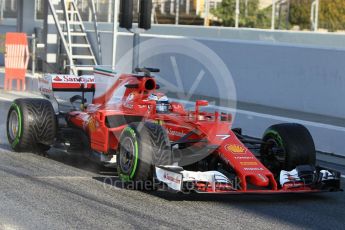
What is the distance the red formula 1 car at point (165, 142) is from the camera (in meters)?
7.75

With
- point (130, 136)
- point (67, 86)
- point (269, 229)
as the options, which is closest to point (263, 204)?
point (269, 229)

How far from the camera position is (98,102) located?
10.1 m

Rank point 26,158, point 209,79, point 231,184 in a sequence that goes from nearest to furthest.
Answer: point 231,184, point 26,158, point 209,79

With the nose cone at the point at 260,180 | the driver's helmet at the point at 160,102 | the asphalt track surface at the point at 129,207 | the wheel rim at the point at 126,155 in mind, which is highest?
the driver's helmet at the point at 160,102

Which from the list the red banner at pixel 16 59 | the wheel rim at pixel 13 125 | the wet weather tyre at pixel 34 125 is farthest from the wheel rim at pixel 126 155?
the red banner at pixel 16 59

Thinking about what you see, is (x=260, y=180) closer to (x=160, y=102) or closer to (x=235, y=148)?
(x=235, y=148)

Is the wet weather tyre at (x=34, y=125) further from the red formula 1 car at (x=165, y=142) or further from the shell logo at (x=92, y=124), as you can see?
the shell logo at (x=92, y=124)

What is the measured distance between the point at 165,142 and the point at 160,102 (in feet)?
4.06

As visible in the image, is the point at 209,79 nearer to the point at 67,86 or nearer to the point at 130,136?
the point at 67,86

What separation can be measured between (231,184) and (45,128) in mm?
3117

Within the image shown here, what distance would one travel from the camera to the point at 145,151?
25.7ft

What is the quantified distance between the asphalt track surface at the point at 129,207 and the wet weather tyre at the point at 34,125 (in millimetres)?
869

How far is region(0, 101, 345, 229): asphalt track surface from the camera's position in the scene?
6.71m

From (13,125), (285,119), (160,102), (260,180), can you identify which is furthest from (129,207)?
(285,119)
